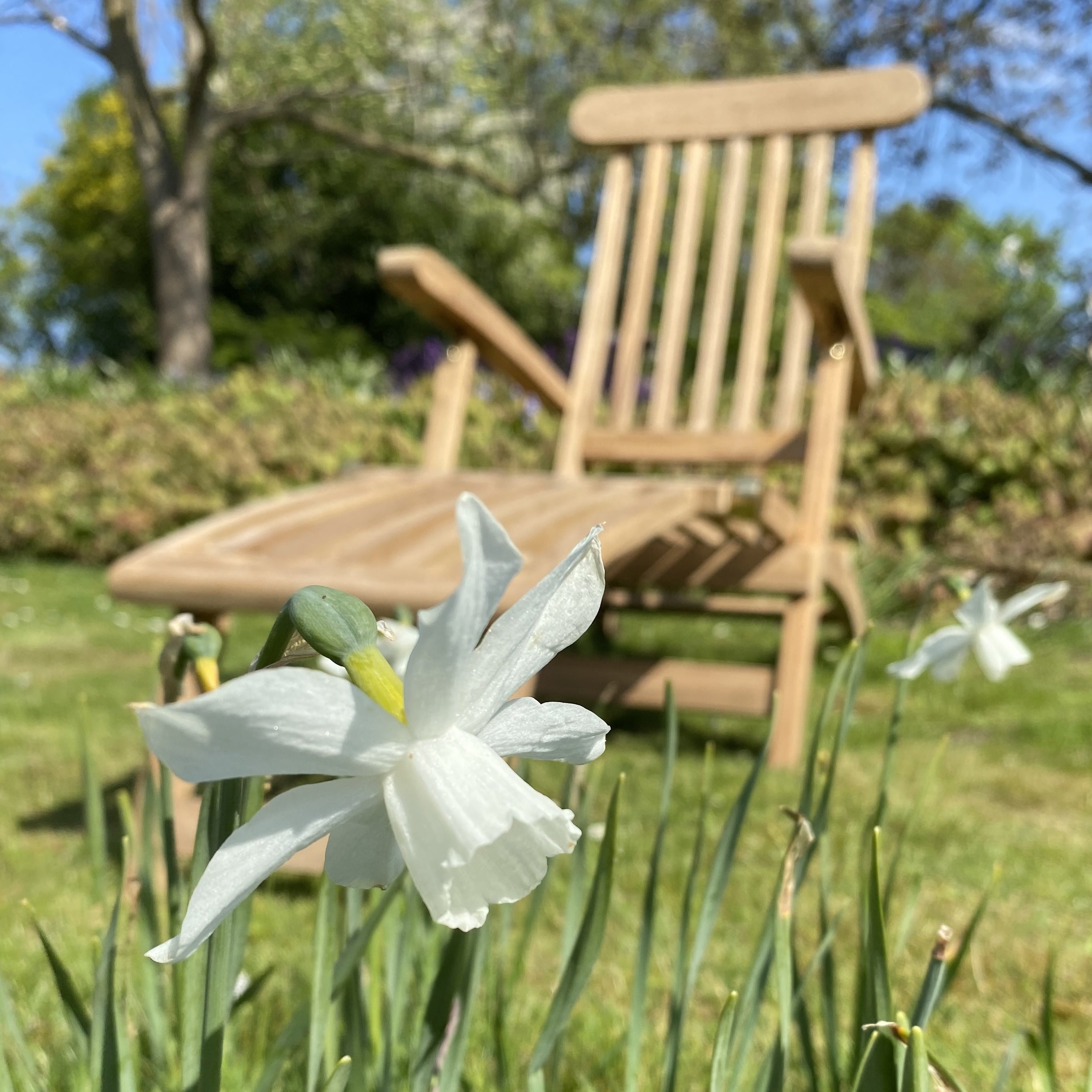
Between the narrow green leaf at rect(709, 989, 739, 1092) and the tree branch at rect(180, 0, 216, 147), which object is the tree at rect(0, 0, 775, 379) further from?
the narrow green leaf at rect(709, 989, 739, 1092)

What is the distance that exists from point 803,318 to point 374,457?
7.13ft

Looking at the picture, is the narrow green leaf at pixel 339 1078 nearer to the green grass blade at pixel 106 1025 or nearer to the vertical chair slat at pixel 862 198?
the green grass blade at pixel 106 1025

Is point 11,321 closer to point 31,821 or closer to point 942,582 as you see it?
point 31,821

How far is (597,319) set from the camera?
8.04ft

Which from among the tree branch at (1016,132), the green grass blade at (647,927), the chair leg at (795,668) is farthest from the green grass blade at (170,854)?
the tree branch at (1016,132)

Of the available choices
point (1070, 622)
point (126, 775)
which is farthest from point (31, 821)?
point (1070, 622)

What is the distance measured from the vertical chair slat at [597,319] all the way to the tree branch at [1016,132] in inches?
219

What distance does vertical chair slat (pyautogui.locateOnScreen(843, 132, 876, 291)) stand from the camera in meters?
2.21

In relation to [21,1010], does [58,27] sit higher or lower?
higher

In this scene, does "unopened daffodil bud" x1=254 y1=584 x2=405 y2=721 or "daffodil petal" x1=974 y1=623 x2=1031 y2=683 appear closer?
"unopened daffodil bud" x1=254 y1=584 x2=405 y2=721

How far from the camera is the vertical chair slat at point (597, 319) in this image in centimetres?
232

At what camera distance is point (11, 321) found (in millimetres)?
15906

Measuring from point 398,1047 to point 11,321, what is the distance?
1761cm

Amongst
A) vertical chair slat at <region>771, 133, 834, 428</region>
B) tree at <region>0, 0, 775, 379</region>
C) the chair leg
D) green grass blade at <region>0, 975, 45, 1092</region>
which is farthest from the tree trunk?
green grass blade at <region>0, 975, 45, 1092</region>
